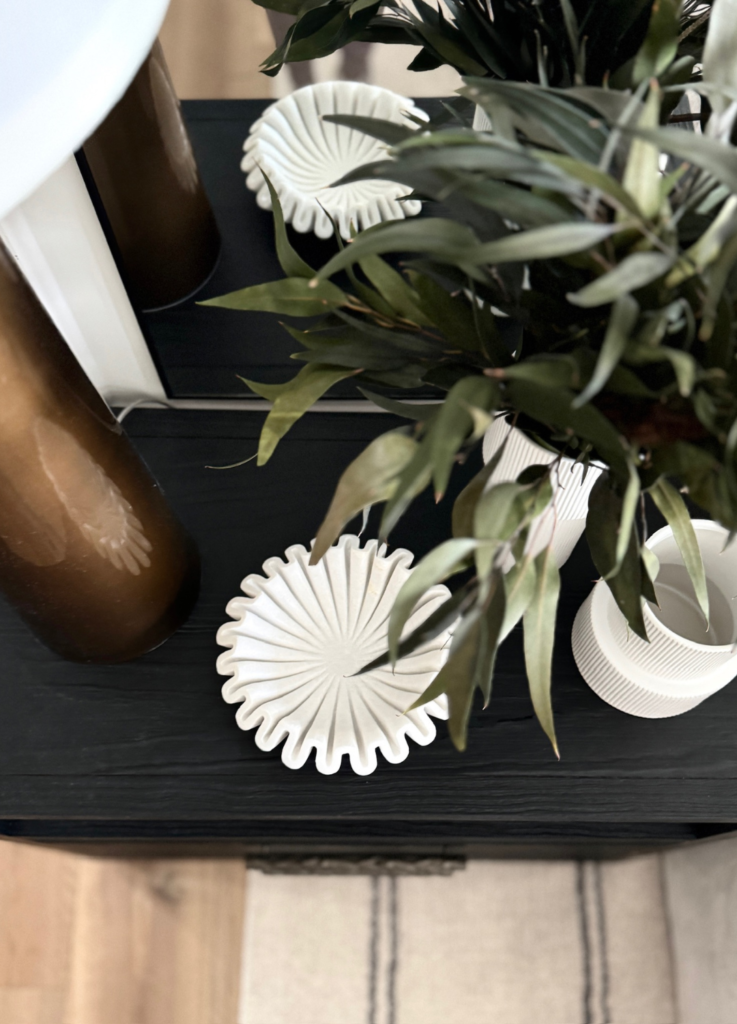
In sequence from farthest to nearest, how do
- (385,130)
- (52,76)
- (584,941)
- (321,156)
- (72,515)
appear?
(584,941)
(321,156)
(72,515)
(385,130)
(52,76)

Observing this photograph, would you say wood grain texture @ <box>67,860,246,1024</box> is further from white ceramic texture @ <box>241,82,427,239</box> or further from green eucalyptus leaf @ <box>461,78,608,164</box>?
green eucalyptus leaf @ <box>461,78,608,164</box>

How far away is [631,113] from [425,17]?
205 mm

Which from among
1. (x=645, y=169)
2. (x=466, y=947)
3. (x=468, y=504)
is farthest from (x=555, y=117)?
(x=466, y=947)

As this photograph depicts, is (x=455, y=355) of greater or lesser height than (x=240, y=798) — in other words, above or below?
above

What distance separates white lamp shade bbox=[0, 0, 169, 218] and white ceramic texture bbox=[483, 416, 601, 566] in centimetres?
22

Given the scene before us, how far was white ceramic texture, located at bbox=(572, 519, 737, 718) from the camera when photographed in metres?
0.47

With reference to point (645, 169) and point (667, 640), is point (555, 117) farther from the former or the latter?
point (667, 640)

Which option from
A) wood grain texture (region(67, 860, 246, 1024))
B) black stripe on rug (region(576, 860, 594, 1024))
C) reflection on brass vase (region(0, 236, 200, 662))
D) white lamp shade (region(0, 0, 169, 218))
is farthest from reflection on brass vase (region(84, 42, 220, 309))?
black stripe on rug (region(576, 860, 594, 1024))

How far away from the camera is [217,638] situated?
1.82ft

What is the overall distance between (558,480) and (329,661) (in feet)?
0.71

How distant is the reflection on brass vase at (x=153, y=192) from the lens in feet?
1.70

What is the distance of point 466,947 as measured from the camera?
2.78ft

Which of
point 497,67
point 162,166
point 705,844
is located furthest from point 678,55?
point 705,844

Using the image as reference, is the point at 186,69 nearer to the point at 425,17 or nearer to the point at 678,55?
the point at 425,17
